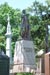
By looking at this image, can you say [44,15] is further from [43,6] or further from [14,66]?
[14,66]

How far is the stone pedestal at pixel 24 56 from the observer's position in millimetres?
23731

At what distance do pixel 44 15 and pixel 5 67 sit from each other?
110ft

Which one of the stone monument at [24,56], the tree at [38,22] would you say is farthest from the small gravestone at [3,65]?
the tree at [38,22]

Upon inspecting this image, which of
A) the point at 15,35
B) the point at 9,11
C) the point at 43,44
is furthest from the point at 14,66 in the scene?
the point at 9,11

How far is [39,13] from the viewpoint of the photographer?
3725 cm

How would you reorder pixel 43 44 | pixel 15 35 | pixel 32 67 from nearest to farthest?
pixel 32 67
pixel 43 44
pixel 15 35

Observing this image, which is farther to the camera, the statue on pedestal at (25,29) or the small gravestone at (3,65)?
the statue on pedestal at (25,29)

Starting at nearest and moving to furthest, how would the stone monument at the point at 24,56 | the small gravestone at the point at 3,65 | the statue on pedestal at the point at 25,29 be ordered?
the small gravestone at the point at 3,65 < the stone monument at the point at 24,56 < the statue on pedestal at the point at 25,29

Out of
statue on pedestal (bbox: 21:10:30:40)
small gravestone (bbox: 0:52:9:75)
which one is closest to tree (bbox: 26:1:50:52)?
statue on pedestal (bbox: 21:10:30:40)

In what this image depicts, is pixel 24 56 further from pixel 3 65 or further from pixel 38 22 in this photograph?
pixel 3 65

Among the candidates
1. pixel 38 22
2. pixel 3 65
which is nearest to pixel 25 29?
pixel 38 22

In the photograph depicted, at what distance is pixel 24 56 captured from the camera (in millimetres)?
23875

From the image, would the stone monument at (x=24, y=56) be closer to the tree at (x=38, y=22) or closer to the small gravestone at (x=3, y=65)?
the tree at (x=38, y=22)

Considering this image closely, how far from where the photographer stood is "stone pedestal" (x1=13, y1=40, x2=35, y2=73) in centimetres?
2373
